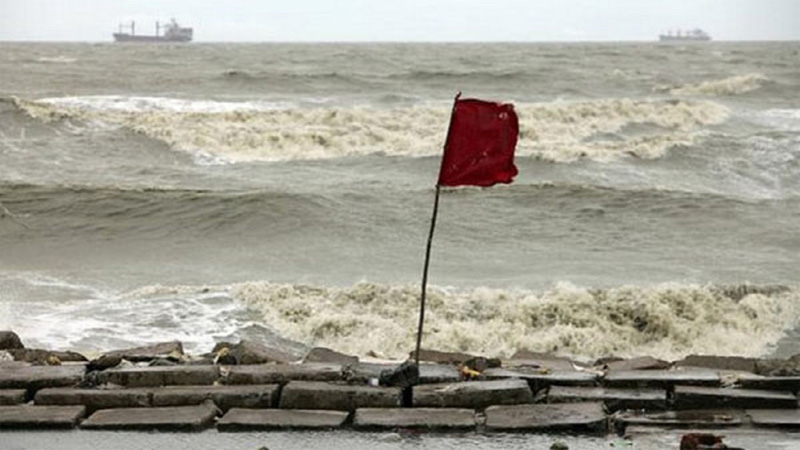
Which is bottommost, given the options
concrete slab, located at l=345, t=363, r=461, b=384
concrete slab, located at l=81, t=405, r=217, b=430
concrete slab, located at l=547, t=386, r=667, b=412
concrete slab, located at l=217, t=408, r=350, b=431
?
concrete slab, located at l=81, t=405, r=217, b=430

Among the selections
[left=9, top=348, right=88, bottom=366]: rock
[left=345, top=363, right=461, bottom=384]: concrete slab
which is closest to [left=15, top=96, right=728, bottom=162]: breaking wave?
[left=9, top=348, right=88, bottom=366]: rock

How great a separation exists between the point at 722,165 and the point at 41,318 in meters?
17.1

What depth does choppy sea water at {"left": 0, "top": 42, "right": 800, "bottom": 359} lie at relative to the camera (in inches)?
410

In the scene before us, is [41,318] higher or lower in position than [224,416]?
lower

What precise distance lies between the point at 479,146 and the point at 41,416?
2.72m

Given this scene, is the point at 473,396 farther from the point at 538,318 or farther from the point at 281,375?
the point at 538,318

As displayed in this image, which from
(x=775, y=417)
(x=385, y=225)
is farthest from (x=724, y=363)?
Answer: (x=385, y=225)

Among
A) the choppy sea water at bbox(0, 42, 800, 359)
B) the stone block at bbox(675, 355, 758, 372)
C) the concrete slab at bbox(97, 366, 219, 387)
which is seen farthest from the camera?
the choppy sea water at bbox(0, 42, 800, 359)

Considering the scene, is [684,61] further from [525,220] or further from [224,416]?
[224,416]

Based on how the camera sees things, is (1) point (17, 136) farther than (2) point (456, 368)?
Yes

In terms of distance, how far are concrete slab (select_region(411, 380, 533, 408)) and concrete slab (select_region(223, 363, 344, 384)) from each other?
1.83 feet

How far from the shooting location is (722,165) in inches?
918

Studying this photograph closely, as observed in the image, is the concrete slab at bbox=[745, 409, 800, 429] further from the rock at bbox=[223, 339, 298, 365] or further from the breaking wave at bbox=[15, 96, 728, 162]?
the breaking wave at bbox=[15, 96, 728, 162]

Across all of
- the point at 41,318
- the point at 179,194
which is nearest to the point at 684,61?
the point at 179,194
